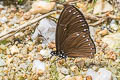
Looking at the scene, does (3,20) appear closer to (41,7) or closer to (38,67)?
(41,7)

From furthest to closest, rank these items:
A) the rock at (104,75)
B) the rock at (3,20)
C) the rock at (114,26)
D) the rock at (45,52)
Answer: the rock at (3,20) < the rock at (114,26) < the rock at (45,52) < the rock at (104,75)

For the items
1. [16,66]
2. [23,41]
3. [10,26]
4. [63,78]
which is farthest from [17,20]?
[63,78]

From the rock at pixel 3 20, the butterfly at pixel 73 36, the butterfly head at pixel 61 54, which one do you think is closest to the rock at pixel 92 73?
the butterfly at pixel 73 36

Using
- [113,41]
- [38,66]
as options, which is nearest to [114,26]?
[113,41]

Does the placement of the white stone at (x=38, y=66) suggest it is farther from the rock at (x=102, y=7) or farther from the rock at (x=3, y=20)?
the rock at (x=102, y=7)

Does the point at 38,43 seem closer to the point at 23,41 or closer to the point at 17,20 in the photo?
the point at 23,41

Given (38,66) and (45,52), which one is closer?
(38,66)

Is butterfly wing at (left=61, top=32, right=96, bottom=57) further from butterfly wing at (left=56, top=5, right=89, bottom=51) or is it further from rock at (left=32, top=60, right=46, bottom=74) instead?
rock at (left=32, top=60, right=46, bottom=74)
